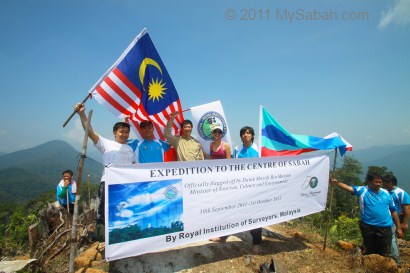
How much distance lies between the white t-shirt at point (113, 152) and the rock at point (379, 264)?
5097 millimetres

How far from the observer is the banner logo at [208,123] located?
571 cm

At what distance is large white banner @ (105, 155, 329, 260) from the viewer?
3.72 metres

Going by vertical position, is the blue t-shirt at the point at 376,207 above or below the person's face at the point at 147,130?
below

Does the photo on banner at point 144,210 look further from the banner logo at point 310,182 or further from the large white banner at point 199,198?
the banner logo at point 310,182

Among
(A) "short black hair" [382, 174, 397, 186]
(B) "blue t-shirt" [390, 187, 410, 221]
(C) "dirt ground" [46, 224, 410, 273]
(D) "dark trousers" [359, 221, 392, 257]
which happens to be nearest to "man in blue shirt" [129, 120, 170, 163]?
(C) "dirt ground" [46, 224, 410, 273]

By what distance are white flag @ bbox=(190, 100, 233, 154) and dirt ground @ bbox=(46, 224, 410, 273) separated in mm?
2202

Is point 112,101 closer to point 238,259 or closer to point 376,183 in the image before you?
point 238,259

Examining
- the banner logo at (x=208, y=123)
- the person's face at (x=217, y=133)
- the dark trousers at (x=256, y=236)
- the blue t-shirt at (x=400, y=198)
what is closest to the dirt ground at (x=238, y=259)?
the dark trousers at (x=256, y=236)

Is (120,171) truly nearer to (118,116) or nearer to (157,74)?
(118,116)

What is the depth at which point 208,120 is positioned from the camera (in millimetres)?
5785

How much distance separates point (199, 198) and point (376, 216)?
12.6 feet

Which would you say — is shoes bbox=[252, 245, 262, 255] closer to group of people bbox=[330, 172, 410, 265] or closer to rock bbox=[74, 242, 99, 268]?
group of people bbox=[330, 172, 410, 265]

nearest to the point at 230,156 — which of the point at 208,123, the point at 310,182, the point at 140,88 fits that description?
the point at 208,123

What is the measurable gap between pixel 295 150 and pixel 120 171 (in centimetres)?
407
